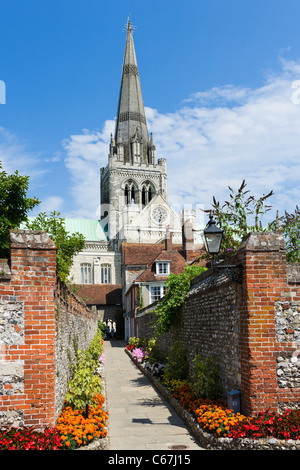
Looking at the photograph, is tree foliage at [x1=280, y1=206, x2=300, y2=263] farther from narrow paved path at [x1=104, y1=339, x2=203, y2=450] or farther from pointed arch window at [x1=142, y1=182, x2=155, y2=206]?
pointed arch window at [x1=142, y1=182, x2=155, y2=206]

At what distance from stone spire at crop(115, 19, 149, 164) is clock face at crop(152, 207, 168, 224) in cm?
1575

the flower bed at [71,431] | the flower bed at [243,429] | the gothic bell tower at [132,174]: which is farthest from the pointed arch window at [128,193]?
the flower bed at [243,429]

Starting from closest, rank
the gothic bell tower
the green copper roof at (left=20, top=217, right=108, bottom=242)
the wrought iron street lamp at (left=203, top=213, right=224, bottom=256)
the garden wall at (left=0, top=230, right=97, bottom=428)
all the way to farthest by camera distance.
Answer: the garden wall at (left=0, top=230, right=97, bottom=428) < the wrought iron street lamp at (left=203, top=213, right=224, bottom=256) < the gothic bell tower < the green copper roof at (left=20, top=217, right=108, bottom=242)

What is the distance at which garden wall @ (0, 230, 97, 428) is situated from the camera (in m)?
7.20

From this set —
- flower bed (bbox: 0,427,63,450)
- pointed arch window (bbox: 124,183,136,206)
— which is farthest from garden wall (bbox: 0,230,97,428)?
pointed arch window (bbox: 124,183,136,206)

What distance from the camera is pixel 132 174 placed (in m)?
82.6

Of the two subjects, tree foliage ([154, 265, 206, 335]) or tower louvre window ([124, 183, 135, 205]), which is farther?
tower louvre window ([124, 183, 135, 205])

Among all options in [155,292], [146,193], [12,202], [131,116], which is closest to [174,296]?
[12,202]

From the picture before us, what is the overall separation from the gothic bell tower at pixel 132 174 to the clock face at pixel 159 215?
16 cm

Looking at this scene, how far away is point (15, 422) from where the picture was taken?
7.13m

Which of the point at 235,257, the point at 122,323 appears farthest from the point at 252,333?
the point at 122,323

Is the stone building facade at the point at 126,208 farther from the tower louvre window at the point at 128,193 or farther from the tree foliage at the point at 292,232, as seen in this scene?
the tree foliage at the point at 292,232
